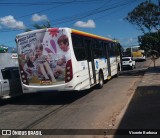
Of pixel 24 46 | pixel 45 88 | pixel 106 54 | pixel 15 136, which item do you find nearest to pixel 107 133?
pixel 15 136

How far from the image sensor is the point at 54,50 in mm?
14523

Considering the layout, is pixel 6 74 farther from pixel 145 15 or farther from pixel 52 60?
pixel 145 15

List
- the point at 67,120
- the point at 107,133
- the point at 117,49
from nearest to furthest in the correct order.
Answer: the point at 107,133
the point at 67,120
the point at 117,49

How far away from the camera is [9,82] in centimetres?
1570

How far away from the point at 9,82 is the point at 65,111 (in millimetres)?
4083

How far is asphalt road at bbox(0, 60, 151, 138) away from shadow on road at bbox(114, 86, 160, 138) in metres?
0.34

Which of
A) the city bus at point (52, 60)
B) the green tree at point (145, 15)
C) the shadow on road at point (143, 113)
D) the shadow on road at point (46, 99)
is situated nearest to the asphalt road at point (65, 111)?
the shadow on road at point (46, 99)

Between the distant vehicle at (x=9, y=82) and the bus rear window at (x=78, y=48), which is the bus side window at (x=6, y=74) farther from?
the bus rear window at (x=78, y=48)

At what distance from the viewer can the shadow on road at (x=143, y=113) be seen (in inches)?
359

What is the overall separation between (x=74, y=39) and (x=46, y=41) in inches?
47.9

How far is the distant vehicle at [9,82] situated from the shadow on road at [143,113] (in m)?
5.36

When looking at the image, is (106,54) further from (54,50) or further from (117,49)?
(54,50)

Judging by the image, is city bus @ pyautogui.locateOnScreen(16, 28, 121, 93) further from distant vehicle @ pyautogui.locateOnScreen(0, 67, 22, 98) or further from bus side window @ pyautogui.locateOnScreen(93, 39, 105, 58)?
bus side window @ pyautogui.locateOnScreen(93, 39, 105, 58)

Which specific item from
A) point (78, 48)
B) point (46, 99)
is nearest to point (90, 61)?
point (78, 48)
